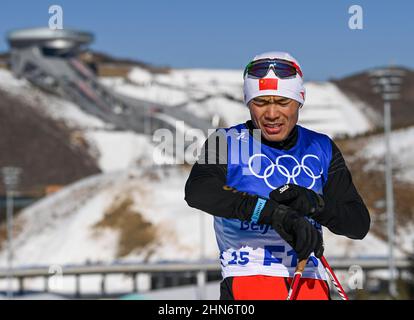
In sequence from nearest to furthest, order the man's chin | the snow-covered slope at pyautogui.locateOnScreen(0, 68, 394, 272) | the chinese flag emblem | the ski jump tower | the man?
the man
the chinese flag emblem
the man's chin
the snow-covered slope at pyautogui.locateOnScreen(0, 68, 394, 272)
the ski jump tower

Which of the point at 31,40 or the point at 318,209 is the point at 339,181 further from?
the point at 31,40

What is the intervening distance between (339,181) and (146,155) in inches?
5983

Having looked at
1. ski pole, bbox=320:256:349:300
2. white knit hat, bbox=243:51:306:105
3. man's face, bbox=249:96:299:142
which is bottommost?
ski pole, bbox=320:256:349:300

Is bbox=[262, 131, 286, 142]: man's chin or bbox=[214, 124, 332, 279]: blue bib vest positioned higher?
bbox=[262, 131, 286, 142]: man's chin

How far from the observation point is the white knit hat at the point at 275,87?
186 inches

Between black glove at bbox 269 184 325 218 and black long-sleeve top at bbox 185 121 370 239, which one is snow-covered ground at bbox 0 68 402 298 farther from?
black glove at bbox 269 184 325 218

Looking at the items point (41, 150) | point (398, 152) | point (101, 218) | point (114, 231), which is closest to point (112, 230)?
point (114, 231)

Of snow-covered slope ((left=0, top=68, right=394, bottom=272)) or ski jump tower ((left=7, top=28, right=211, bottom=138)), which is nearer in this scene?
snow-covered slope ((left=0, top=68, right=394, bottom=272))

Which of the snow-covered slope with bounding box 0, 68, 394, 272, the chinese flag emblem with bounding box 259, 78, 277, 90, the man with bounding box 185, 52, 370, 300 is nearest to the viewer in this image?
the man with bounding box 185, 52, 370, 300

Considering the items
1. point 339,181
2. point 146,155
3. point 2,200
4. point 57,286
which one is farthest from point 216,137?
point 146,155

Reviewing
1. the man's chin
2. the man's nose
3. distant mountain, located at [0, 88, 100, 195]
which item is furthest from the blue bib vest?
distant mountain, located at [0, 88, 100, 195]

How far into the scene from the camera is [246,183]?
4.86m

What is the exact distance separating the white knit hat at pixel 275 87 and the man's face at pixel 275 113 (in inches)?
1.4

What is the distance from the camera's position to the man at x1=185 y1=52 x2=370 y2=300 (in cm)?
460
